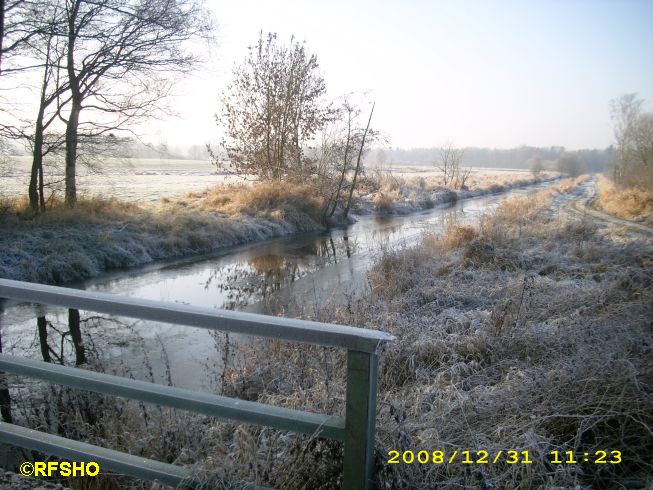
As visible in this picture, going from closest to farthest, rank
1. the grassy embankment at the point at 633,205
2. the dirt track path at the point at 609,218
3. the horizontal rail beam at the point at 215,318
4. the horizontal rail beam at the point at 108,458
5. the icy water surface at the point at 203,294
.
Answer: the horizontal rail beam at the point at 215,318
the horizontal rail beam at the point at 108,458
the icy water surface at the point at 203,294
the dirt track path at the point at 609,218
the grassy embankment at the point at 633,205

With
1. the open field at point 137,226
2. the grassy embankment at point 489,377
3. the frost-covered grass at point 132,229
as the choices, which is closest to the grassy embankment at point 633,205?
the open field at point 137,226

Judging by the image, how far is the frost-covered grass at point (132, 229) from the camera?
38.2ft

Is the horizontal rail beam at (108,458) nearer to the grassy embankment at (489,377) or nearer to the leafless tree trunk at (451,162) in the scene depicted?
the grassy embankment at (489,377)

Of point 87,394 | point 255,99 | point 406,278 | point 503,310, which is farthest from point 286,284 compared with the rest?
point 255,99

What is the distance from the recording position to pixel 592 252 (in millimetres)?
11680

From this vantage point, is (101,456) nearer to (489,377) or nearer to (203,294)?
(489,377)

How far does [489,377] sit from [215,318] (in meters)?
4.18

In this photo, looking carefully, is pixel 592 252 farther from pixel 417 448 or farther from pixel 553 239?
pixel 417 448

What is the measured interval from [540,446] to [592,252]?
996 centimetres

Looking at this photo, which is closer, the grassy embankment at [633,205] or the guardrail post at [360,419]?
the guardrail post at [360,419]

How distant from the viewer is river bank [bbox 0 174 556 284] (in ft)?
38.3

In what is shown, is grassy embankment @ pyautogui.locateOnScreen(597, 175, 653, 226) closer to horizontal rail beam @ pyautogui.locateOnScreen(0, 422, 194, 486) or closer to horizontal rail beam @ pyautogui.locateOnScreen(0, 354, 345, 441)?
horizontal rail beam @ pyautogui.locateOnScreen(0, 354, 345, 441)
